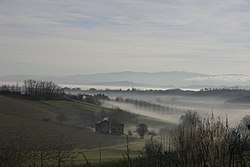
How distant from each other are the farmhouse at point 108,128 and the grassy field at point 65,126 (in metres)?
2.85

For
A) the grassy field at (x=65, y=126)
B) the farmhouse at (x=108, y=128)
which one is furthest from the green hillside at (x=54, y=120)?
the farmhouse at (x=108, y=128)

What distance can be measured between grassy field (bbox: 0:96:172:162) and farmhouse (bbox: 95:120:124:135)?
9.35 feet

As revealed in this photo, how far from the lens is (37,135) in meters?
62.8

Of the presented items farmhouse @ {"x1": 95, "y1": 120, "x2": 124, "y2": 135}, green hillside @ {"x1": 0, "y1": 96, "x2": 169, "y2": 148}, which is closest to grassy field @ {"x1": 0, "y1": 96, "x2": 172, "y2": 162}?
green hillside @ {"x1": 0, "y1": 96, "x2": 169, "y2": 148}

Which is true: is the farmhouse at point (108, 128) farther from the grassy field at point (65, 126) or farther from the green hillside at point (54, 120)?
the grassy field at point (65, 126)

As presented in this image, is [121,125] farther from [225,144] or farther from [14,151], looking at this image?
[225,144]

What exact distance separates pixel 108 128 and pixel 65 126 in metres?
13.3

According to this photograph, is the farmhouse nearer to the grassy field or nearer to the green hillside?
the green hillside

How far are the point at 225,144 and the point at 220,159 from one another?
66 centimetres

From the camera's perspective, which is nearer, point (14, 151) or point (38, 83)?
point (14, 151)

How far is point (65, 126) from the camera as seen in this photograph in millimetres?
81188

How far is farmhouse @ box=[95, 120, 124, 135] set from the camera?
90.6 meters

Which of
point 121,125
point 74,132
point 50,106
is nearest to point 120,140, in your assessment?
point 74,132

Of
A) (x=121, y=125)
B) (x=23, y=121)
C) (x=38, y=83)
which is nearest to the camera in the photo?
(x=23, y=121)
